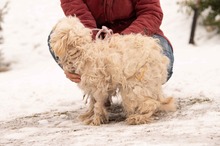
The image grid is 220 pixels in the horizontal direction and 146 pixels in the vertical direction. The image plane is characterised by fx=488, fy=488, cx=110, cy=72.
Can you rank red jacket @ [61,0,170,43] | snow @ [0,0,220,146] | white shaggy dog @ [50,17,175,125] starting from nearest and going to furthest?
snow @ [0,0,220,146], white shaggy dog @ [50,17,175,125], red jacket @ [61,0,170,43]

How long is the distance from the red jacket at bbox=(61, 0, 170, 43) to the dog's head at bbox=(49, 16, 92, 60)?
49cm

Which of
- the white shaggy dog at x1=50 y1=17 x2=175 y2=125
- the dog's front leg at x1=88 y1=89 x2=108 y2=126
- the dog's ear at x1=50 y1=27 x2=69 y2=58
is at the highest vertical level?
the dog's ear at x1=50 y1=27 x2=69 y2=58

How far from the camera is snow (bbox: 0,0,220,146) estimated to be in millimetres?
2895

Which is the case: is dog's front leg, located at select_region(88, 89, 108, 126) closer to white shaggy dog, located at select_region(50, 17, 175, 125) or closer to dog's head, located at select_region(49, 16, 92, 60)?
white shaggy dog, located at select_region(50, 17, 175, 125)

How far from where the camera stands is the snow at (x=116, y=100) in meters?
2.89

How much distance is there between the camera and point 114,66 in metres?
3.36

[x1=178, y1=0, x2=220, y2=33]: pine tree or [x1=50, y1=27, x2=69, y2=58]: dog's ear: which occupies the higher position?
[x1=50, y1=27, x2=69, y2=58]: dog's ear

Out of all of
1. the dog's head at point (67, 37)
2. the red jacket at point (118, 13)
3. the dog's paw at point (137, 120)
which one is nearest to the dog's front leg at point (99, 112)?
the dog's paw at point (137, 120)

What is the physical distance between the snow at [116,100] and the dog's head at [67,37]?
0.56 m

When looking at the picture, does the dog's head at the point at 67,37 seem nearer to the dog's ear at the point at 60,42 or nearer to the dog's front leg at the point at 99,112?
the dog's ear at the point at 60,42

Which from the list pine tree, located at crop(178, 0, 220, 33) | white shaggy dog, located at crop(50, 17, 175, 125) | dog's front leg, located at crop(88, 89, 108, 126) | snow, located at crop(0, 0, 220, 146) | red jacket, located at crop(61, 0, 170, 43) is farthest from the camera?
pine tree, located at crop(178, 0, 220, 33)

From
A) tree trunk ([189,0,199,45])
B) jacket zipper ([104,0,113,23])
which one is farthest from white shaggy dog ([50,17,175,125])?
tree trunk ([189,0,199,45])

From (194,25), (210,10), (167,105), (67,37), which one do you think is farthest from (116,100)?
(210,10)

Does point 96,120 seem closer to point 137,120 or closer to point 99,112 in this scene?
point 99,112
